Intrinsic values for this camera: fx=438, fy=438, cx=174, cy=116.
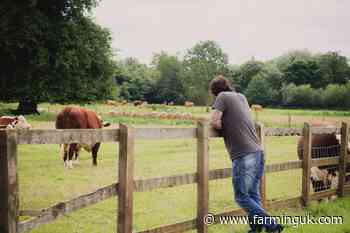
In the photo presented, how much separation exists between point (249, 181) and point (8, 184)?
3135mm

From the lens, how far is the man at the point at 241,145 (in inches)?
224

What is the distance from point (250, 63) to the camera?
105125 millimetres

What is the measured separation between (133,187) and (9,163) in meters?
1.79

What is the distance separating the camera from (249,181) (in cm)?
571

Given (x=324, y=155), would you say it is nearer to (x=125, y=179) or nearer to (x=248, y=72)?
(x=125, y=179)

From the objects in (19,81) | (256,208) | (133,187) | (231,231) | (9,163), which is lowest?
(231,231)

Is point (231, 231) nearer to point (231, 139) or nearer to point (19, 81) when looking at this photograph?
point (231, 139)

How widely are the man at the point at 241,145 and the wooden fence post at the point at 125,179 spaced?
1.33 m

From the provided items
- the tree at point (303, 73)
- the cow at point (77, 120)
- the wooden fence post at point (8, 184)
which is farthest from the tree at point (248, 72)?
the wooden fence post at point (8, 184)

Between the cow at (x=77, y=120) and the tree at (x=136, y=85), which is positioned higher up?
the tree at (x=136, y=85)

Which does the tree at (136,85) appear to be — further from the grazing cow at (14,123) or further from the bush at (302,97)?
the grazing cow at (14,123)

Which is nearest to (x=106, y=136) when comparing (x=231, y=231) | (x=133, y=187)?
(x=133, y=187)

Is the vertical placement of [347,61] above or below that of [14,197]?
above

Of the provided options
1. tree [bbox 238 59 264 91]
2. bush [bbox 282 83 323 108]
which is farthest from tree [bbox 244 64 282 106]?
tree [bbox 238 59 264 91]
